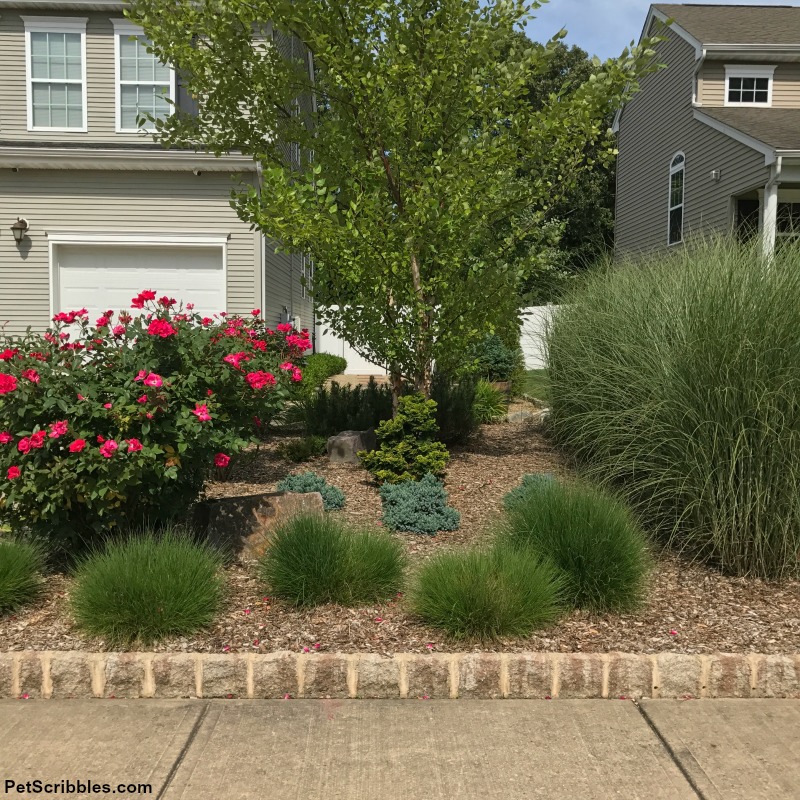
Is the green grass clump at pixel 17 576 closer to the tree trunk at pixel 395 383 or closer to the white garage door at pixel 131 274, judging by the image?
the tree trunk at pixel 395 383

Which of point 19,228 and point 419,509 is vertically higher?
point 19,228

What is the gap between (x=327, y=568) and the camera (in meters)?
3.83

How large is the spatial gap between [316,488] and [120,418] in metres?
2.10

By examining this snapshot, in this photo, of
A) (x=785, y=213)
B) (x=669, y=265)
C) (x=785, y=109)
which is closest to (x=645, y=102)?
(x=785, y=109)

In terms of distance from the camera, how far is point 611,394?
5.57 meters

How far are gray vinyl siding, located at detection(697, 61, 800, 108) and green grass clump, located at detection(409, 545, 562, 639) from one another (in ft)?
53.1

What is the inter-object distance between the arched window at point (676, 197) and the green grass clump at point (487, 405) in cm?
923

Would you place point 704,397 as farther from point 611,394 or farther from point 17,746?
point 17,746

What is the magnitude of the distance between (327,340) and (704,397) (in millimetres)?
15651

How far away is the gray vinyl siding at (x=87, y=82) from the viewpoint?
11961 mm

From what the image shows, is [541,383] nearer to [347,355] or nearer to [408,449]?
[408,449]

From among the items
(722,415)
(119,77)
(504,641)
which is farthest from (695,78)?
(504,641)

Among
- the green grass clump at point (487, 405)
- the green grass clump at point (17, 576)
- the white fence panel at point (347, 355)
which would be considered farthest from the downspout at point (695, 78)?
the green grass clump at point (17, 576)

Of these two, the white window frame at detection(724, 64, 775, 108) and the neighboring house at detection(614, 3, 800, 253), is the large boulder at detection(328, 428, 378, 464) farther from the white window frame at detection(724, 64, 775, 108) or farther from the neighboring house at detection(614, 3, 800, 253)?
the white window frame at detection(724, 64, 775, 108)
